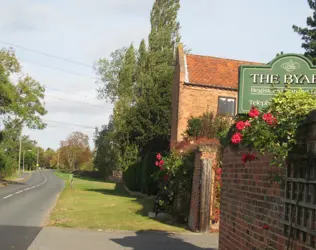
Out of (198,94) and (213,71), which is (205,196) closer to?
(198,94)

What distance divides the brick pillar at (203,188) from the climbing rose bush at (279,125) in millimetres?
7155

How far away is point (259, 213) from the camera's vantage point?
16.3 feet

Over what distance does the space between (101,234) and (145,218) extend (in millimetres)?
3670

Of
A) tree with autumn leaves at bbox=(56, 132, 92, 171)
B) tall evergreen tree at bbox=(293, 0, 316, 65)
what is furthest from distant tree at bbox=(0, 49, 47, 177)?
tree with autumn leaves at bbox=(56, 132, 92, 171)

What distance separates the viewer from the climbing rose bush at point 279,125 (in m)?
4.06

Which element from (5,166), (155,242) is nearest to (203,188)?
(155,242)

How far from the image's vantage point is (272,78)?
5867mm

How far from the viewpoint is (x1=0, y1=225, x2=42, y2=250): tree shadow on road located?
9.43 m

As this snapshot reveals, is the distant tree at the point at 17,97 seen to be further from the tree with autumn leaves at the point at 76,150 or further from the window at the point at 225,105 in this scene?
the tree with autumn leaves at the point at 76,150

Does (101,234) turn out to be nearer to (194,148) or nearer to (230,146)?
(194,148)

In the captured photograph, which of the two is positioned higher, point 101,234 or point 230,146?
point 230,146

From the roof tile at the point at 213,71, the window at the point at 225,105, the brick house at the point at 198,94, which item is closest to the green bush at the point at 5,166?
the brick house at the point at 198,94

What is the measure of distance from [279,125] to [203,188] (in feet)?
25.3

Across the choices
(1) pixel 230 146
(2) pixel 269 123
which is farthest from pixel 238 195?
(2) pixel 269 123
